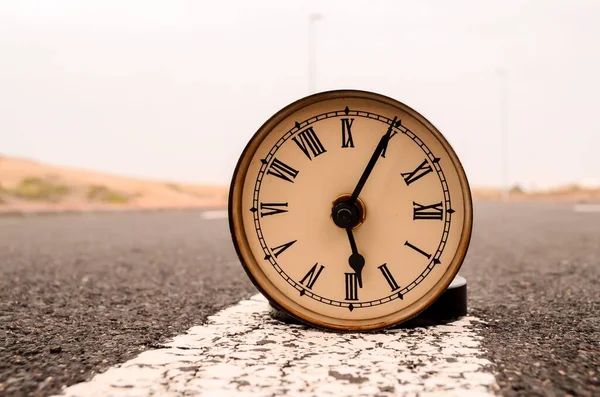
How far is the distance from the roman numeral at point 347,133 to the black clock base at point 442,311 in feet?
2.39

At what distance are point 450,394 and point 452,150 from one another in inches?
37.2

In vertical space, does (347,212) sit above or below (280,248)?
above

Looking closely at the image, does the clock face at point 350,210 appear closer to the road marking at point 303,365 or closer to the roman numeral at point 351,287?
the roman numeral at point 351,287

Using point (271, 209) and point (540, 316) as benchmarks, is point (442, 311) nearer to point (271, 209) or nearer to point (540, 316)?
point (540, 316)

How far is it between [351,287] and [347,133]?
23.2 inches

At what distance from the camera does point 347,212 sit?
2.28 metres

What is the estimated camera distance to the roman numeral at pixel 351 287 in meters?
2.34

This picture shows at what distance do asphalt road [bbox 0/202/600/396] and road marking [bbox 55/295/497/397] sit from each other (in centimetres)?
10

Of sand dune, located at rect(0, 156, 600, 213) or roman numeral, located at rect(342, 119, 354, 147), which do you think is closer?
roman numeral, located at rect(342, 119, 354, 147)

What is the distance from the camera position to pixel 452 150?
2301mm

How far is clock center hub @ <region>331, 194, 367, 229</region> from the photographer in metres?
2.28

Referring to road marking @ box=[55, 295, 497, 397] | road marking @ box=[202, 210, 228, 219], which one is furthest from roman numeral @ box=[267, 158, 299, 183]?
road marking @ box=[202, 210, 228, 219]

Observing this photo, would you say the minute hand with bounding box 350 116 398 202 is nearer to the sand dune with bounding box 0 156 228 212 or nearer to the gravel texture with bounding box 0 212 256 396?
the gravel texture with bounding box 0 212 256 396

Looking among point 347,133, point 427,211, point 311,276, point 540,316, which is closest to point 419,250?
point 427,211
